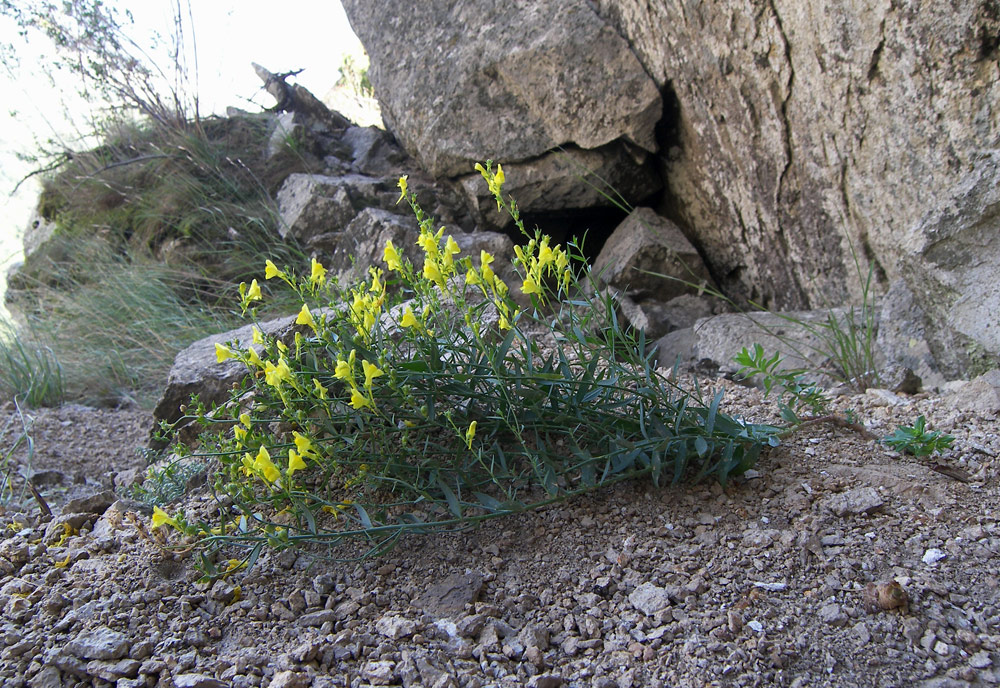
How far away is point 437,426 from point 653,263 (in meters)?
2.15

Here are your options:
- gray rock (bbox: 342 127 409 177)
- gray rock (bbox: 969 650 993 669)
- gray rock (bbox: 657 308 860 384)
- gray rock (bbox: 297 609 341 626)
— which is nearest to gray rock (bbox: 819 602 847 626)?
gray rock (bbox: 969 650 993 669)

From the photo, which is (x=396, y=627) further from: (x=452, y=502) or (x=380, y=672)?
(x=452, y=502)

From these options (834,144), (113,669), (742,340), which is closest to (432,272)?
(113,669)

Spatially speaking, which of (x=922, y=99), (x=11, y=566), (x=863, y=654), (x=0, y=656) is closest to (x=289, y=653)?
(x=0, y=656)

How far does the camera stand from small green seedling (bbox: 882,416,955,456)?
181 centimetres

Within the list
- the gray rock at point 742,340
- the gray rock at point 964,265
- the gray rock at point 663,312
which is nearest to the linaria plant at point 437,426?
the gray rock at point 964,265

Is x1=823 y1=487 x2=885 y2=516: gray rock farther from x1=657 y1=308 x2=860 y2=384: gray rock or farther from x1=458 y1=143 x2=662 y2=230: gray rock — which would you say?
x1=458 y1=143 x2=662 y2=230: gray rock

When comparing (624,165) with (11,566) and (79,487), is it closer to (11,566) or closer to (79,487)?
(79,487)

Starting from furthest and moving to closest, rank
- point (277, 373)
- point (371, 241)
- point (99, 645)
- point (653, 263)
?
point (371, 241), point (653, 263), point (277, 373), point (99, 645)

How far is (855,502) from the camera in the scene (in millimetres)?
1646

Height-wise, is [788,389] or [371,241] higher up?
[371,241]

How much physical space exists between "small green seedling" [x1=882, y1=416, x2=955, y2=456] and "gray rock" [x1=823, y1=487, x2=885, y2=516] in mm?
244

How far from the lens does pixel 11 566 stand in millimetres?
1632

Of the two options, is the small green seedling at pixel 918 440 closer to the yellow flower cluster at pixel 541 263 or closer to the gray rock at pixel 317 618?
the yellow flower cluster at pixel 541 263
